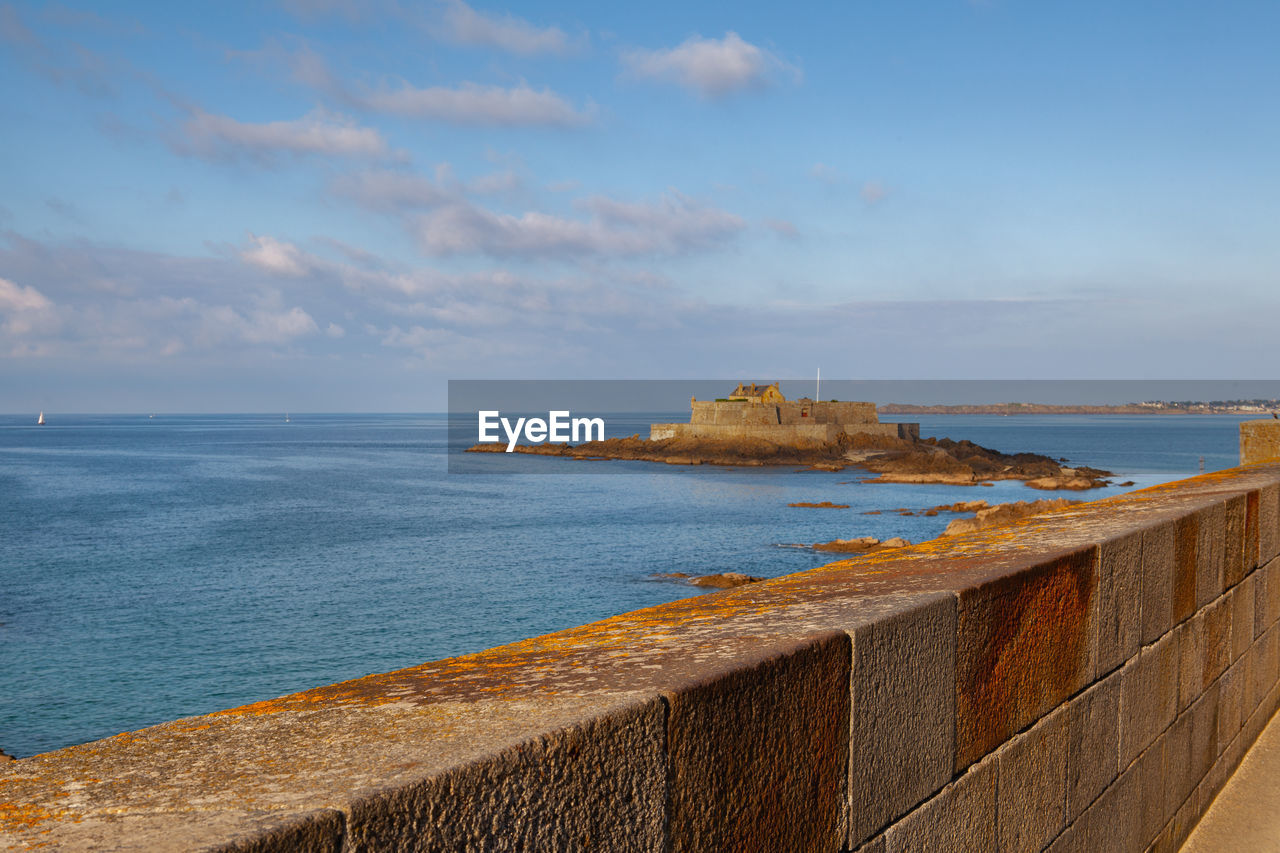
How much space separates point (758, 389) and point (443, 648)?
61.7 meters

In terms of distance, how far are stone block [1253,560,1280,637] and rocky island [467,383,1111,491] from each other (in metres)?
58.4

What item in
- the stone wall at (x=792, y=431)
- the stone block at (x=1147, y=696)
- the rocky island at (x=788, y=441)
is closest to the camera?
the stone block at (x=1147, y=696)

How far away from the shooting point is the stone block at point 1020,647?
91.7 inches

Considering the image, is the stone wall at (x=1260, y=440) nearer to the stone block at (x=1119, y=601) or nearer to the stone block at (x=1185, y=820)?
the stone block at (x=1185, y=820)

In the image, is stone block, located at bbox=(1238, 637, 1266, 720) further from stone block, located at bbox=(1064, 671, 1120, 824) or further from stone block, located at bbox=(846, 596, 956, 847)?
stone block, located at bbox=(846, 596, 956, 847)

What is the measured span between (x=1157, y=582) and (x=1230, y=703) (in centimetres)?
149

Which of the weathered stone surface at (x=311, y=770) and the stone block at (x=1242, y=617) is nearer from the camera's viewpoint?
the weathered stone surface at (x=311, y=770)

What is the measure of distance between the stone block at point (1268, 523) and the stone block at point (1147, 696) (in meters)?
1.65

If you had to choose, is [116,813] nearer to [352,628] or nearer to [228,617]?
[352,628]

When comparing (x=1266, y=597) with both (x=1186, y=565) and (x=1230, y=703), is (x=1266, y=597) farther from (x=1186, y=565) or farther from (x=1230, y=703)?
(x=1186, y=565)

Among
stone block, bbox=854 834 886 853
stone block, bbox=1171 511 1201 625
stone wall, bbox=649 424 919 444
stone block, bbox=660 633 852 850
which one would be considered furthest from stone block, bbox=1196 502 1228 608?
stone wall, bbox=649 424 919 444

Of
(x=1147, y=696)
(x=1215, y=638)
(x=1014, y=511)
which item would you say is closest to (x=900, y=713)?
(x=1147, y=696)

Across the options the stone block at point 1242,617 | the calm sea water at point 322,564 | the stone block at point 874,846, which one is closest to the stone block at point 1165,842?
the stone block at point 1242,617

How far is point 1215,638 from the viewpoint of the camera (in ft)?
13.8
